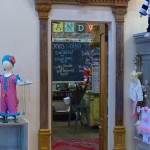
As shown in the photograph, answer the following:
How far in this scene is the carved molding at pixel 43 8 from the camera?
13.0 ft

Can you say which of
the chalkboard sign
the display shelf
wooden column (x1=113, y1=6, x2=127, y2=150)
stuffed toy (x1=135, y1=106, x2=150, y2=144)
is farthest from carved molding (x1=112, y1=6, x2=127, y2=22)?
the chalkboard sign

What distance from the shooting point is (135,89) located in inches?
161

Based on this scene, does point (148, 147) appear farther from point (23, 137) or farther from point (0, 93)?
point (0, 93)

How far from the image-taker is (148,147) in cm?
391

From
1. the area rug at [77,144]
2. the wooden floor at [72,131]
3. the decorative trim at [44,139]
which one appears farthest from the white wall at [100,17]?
the wooden floor at [72,131]

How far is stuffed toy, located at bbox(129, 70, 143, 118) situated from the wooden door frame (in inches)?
5.3

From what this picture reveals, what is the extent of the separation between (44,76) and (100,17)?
3.09 feet

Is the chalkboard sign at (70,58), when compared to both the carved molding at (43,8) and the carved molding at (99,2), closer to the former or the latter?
the carved molding at (99,2)

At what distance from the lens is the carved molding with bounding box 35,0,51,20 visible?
13.0 feet

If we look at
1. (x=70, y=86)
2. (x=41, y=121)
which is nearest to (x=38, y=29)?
(x=41, y=121)

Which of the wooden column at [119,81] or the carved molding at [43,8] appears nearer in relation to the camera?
the carved molding at [43,8]

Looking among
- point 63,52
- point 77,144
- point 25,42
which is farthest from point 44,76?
point 63,52

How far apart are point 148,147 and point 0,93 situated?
166 centimetres

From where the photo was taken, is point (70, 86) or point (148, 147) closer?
point (148, 147)
